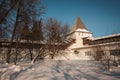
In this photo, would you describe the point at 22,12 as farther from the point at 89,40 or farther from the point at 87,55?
the point at 89,40

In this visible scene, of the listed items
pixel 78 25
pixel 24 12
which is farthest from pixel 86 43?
pixel 24 12

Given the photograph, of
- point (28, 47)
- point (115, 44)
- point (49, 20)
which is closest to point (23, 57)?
point (28, 47)

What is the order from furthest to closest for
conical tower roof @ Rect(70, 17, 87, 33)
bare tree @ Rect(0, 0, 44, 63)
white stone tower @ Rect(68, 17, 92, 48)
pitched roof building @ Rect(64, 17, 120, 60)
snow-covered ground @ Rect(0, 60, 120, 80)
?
conical tower roof @ Rect(70, 17, 87, 33)
white stone tower @ Rect(68, 17, 92, 48)
pitched roof building @ Rect(64, 17, 120, 60)
bare tree @ Rect(0, 0, 44, 63)
snow-covered ground @ Rect(0, 60, 120, 80)

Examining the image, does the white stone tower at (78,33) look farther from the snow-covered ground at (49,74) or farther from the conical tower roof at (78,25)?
the snow-covered ground at (49,74)

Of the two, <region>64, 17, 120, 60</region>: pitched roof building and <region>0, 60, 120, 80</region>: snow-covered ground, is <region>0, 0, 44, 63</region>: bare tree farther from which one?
<region>64, 17, 120, 60</region>: pitched roof building

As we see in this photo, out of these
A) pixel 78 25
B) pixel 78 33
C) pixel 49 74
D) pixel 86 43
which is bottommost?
pixel 49 74

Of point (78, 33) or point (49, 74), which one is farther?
point (78, 33)

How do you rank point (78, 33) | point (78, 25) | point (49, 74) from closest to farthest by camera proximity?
point (49, 74) < point (78, 33) < point (78, 25)

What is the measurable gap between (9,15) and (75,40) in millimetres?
31744

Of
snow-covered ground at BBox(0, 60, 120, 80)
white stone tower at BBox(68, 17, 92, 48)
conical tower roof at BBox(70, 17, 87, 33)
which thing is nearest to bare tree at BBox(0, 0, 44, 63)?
snow-covered ground at BBox(0, 60, 120, 80)

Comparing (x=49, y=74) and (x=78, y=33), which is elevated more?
(x=78, y=33)

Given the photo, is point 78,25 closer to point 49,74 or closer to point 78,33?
point 78,33

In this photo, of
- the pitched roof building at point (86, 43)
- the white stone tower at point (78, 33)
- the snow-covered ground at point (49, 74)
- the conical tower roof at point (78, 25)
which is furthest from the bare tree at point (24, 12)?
the conical tower roof at point (78, 25)

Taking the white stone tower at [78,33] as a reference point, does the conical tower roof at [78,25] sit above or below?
above
